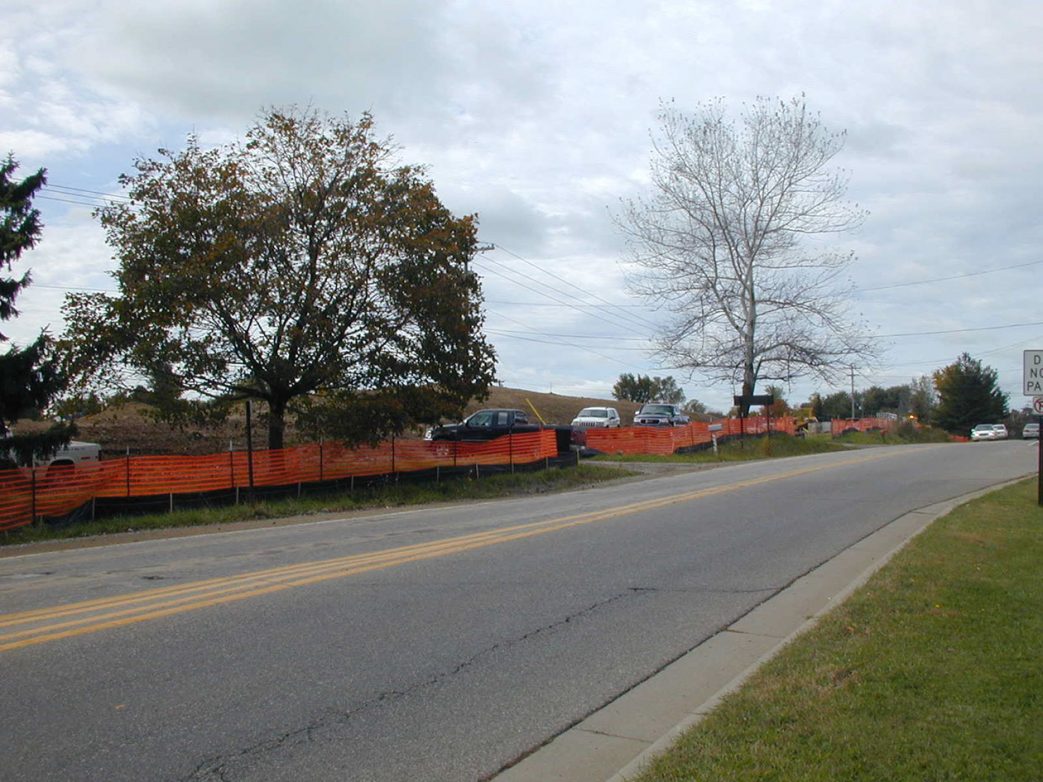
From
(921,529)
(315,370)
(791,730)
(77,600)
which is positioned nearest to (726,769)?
(791,730)

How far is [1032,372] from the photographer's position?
1811 centimetres

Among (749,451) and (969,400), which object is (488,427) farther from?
(969,400)

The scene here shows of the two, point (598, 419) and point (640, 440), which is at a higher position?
point (598, 419)

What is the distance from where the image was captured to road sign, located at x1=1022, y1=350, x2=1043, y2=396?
58.9 ft

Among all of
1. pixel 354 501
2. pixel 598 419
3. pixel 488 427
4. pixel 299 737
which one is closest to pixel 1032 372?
pixel 354 501

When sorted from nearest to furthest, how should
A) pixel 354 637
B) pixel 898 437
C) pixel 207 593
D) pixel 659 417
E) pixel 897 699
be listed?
pixel 897 699 < pixel 354 637 < pixel 207 593 < pixel 659 417 < pixel 898 437

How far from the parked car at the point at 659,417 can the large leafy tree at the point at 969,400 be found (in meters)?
55.9

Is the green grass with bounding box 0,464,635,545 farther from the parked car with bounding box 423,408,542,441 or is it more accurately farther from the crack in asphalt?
the crack in asphalt

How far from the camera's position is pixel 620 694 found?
650 centimetres

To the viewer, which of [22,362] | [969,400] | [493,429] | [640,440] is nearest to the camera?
[22,362]

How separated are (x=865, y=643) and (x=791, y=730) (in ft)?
6.98

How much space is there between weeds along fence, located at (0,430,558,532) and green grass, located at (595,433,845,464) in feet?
40.0

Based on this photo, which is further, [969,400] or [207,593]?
[969,400]

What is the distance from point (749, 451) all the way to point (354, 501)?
26052 millimetres
